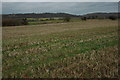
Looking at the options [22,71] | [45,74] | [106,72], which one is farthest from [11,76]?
[106,72]

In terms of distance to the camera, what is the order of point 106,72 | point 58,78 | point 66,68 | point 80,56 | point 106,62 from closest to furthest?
1. point 58,78
2. point 106,72
3. point 66,68
4. point 106,62
5. point 80,56

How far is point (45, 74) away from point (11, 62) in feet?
7.25

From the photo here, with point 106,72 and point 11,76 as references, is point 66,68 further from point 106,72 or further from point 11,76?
point 11,76

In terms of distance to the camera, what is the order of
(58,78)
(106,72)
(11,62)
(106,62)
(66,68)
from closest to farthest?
(58,78)
(106,72)
(66,68)
(106,62)
(11,62)

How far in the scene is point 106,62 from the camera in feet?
17.8

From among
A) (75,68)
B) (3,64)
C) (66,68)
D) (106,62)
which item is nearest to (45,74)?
(66,68)

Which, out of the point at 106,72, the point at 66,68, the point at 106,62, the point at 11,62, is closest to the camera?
the point at 106,72

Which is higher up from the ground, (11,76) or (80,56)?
(80,56)

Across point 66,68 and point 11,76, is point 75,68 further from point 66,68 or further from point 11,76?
point 11,76

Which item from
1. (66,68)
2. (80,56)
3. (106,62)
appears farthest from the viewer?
(80,56)

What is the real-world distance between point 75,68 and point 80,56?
1.45 meters

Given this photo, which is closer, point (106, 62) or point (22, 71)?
point (22, 71)

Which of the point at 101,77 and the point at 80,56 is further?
the point at 80,56

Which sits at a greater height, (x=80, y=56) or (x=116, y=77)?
(x=80, y=56)
